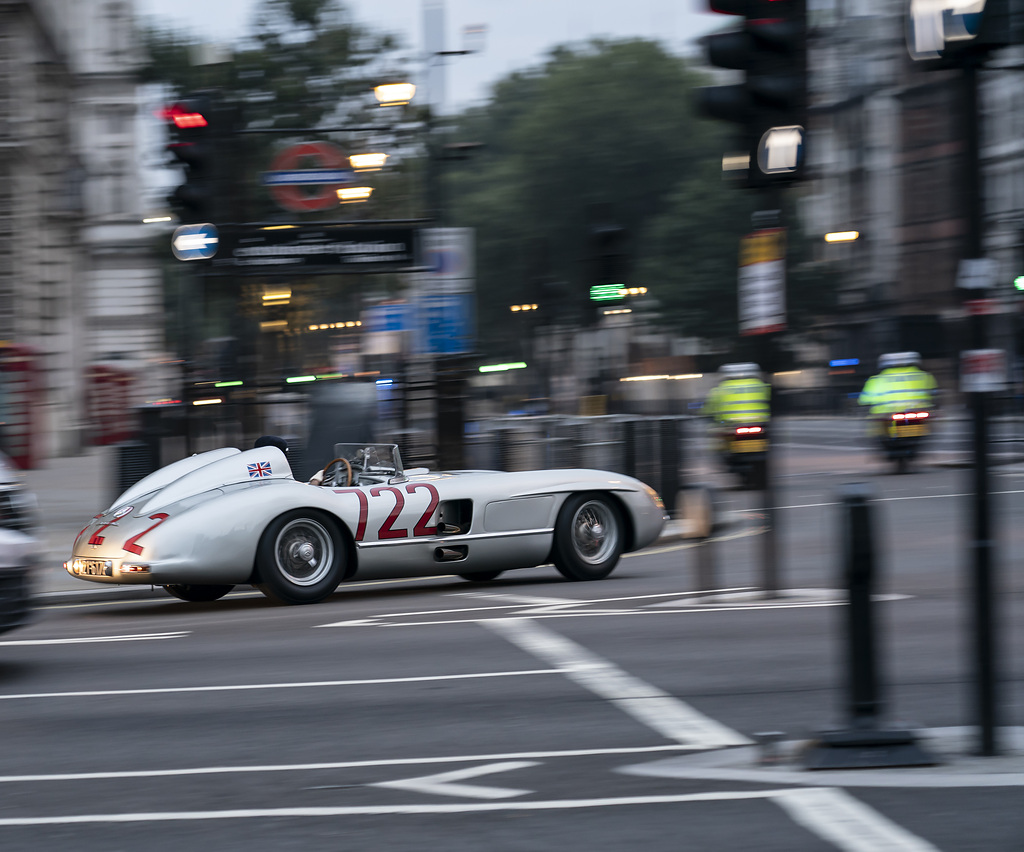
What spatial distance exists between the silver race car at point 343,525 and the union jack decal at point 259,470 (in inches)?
0.4

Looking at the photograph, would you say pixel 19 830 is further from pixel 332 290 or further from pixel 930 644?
pixel 332 290

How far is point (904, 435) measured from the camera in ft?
73.9

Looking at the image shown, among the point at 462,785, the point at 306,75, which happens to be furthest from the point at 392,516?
the point at 306,75

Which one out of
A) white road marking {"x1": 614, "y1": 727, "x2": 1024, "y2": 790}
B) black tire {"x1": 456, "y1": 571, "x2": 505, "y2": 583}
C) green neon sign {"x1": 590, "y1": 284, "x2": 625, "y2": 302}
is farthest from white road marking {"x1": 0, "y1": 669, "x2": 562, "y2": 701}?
green neon sign {"x1": 590, "y1": 284, "x2": 625, "y2": 302}

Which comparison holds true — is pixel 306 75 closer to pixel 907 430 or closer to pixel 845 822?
pixel 907 430

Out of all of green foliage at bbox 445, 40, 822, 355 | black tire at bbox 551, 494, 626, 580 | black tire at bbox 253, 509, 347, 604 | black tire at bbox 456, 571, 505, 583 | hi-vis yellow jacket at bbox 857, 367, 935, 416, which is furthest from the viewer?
green foliage at bbox 445, 40, 822, 355

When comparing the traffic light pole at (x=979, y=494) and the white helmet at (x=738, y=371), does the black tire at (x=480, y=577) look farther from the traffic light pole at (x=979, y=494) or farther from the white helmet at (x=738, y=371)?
the white helmet at (x=738, y=371)

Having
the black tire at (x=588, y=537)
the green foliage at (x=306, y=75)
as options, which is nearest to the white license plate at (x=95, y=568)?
the black tire at (x=588, y=537)

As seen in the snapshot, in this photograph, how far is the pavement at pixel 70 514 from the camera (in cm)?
1212

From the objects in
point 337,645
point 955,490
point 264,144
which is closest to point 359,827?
point 337,645

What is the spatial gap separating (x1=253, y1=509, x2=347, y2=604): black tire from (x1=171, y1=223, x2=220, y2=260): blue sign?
6.62 meters

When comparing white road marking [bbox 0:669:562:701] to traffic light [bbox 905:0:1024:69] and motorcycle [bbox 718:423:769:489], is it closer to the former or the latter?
traffic light [bbox 905:0:1024:69]

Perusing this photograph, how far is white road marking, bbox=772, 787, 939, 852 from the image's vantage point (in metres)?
4.30

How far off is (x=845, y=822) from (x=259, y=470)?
6.83 meters
